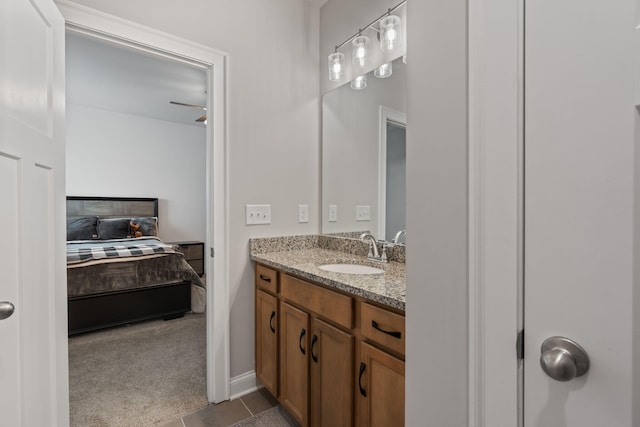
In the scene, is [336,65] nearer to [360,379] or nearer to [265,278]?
[265,278]

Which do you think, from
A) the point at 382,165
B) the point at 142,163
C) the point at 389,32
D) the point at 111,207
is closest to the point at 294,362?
the point at 382,165

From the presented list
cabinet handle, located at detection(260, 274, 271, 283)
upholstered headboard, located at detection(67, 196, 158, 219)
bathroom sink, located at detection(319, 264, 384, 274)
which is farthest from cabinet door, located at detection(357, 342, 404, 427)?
upholstered headboard, located at detection(67, 196, 158, 219)

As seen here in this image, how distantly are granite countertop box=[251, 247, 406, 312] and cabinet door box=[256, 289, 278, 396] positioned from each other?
0.24 m

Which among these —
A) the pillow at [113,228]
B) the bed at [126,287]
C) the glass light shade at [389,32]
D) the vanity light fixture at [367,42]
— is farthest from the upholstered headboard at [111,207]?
the glass light shade at [389,32]

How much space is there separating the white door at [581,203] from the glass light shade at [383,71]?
133cm

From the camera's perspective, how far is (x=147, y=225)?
482 centimetres

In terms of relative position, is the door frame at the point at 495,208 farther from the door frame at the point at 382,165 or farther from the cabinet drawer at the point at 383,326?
the door frame at the point at 382,165

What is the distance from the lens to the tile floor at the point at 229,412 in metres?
1.65

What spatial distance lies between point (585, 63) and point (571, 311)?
399mm

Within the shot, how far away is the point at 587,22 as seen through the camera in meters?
0.47

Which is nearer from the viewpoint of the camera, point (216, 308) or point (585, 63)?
point (585, 63)

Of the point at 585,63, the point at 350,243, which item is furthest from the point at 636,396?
the point at 350,243

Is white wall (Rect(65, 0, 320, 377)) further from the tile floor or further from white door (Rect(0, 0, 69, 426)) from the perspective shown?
white door (Rect(0, 0, 69, 426))

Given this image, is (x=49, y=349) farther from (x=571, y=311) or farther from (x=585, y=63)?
(x=585, y=63)
